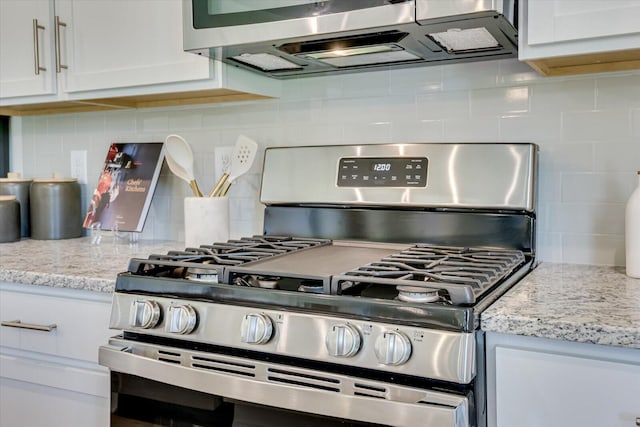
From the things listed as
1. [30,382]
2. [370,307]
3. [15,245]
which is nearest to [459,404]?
[370,307]

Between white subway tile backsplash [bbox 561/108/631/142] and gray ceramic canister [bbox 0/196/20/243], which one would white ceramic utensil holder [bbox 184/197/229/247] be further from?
white subway tile backsplash [bbox 561/108/631/142]

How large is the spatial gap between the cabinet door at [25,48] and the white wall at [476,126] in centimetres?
36

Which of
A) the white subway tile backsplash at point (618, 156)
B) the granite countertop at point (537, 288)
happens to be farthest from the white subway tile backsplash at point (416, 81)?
the granite countertop at point (537, 288)

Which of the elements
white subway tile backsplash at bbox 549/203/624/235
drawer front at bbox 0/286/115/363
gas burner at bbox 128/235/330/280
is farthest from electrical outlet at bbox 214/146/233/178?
white subway tile backsplash at bbox 549/203/624/235

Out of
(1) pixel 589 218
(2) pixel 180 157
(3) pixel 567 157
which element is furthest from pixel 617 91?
(2) pixel 180 157

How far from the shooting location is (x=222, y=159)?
1.99m

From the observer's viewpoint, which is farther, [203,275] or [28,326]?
[28,326]

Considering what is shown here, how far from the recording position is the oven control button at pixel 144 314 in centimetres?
120

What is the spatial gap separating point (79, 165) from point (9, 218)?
36 cm

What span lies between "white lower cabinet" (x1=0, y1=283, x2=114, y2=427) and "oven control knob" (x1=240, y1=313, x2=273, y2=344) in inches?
19.2

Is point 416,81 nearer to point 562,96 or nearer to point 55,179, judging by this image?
point 562,96

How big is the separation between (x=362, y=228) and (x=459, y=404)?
781 millimetres

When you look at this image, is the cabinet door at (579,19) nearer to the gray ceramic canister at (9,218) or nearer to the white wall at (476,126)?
the white wall at (476,126)

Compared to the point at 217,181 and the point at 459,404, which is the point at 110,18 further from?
the point at 459,404
